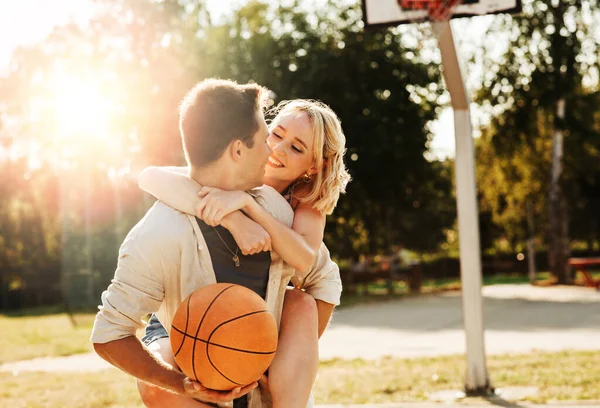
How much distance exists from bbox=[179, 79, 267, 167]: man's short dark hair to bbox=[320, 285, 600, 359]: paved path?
849 cm

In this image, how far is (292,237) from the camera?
3.09m

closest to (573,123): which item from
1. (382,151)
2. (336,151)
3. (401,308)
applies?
(382,151)

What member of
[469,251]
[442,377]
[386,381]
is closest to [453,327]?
[442,377]

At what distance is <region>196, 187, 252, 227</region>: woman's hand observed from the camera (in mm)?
2879

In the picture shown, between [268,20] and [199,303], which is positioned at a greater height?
[268,20]

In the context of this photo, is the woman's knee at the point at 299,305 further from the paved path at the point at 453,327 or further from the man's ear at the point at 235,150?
the paved path at the point at 453,327

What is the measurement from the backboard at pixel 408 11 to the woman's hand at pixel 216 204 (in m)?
4.23

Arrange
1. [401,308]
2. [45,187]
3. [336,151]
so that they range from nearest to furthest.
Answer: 1. [336,151]
2. [401,308]
3. [45,187]

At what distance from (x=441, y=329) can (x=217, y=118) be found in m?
12.3

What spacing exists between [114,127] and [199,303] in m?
24.7

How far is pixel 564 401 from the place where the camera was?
683 cm

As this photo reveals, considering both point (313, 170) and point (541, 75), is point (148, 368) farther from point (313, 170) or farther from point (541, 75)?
point (541, 75)

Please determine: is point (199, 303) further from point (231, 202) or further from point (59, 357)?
point (59, 357)

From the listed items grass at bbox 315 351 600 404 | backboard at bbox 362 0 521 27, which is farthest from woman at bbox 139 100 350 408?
grass at bbox 315 351 600 404
